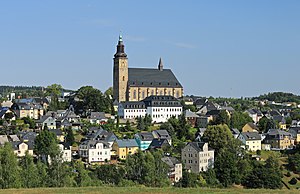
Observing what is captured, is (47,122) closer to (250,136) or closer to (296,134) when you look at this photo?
(250,136)

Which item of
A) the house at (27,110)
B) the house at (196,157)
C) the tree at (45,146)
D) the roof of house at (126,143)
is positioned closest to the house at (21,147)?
the tree at (45,146)

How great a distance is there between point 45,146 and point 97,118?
88.7 ft

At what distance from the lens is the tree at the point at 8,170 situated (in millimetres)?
38656

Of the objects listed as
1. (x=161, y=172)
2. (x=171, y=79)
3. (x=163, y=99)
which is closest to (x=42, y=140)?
(x=161, y=172)

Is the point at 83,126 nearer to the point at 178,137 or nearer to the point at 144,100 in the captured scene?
the point at 178,137

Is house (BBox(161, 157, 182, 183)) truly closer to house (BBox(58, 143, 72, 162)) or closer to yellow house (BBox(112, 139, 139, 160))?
yellow house (BBox(112, 139, 139, 160))

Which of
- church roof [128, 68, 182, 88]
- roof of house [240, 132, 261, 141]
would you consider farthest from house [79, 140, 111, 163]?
church roof [128, 68, 182, 88]

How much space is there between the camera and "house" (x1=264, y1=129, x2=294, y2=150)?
76.6 m

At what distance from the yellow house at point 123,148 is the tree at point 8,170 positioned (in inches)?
851

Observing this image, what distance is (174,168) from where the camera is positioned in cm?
5381

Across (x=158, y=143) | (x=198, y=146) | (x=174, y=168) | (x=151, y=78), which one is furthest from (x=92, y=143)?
(x=151, y=78)

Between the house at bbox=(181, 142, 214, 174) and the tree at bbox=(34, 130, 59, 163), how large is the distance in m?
14.2

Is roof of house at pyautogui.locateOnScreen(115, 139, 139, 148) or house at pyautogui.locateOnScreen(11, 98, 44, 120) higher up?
house at pyautogui.locateOnScreen(11, 98, 44, 120)

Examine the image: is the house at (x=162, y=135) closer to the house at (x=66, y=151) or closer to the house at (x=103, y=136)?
the house at (x=103, y=136)
